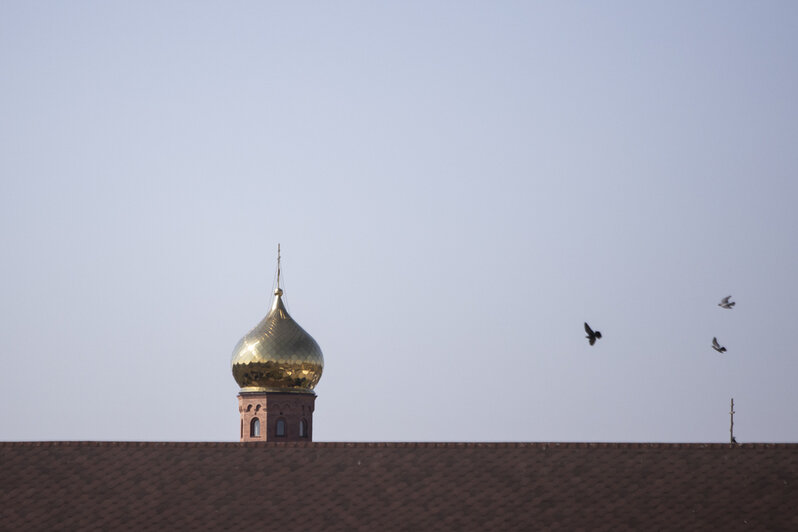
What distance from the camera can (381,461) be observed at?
37.3 meters

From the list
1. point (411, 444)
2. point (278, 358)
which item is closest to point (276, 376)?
point (278, 358)

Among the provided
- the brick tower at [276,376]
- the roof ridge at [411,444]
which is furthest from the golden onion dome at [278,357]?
the roof ridge at [411,444]

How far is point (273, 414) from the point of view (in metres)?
53.2

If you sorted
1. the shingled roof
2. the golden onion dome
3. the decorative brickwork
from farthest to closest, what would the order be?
the decorative brickwork → the golden onion dome → the shingled roof

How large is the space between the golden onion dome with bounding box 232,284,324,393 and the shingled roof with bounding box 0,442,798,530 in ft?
47.1

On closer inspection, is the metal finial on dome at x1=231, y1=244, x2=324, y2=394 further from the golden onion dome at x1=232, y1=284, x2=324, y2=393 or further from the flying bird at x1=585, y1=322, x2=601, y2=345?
the flying bird at x1=585, y1=322, x2=601, y2=345

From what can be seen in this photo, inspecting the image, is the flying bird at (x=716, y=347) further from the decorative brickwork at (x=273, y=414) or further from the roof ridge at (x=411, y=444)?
the decorative brickwork at (x=273, y=414)

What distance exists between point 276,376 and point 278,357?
0.68 metres

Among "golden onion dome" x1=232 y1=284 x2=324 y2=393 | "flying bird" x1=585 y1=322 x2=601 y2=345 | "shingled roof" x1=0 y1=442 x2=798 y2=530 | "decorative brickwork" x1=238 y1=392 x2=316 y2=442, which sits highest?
"golden onion dome" x1=232 y1=284 x2=324 y2=393

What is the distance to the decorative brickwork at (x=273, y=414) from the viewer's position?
2094 inches

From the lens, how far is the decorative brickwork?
174 feet

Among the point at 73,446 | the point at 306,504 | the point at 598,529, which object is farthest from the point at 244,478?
the point at 598,529

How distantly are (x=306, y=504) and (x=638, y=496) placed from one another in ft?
22.5

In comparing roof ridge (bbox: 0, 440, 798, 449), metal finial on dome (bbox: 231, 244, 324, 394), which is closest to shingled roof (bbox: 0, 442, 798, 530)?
roof ridge (bbox: 0, 440, 798, 449)
